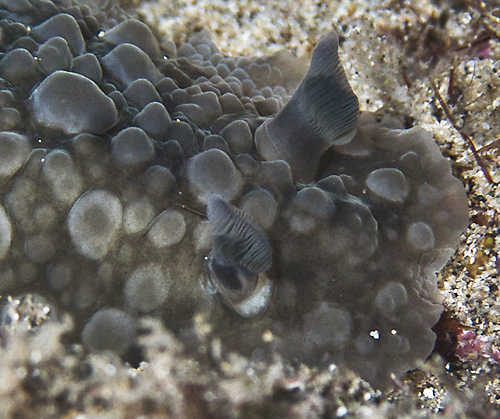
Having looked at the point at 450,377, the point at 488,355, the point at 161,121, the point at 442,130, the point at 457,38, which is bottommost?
the point at 450,377

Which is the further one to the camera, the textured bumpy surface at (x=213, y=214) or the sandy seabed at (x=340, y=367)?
the textured bumpy surface at (x=213, y=214)

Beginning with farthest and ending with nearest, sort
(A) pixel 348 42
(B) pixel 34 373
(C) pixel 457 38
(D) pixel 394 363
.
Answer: (A) pixel 348 42, (C) pixel 457 38, (D) pixel 394 363, (B) pixel 34 373

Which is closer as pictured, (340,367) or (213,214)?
(213,214)

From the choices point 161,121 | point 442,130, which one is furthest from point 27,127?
point 442,130

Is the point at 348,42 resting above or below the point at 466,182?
above

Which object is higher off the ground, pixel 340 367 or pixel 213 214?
pixel 213 214

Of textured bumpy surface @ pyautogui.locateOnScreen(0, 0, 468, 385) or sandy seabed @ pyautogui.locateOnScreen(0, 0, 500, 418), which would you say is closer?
sandy seabed @ pyautogui.locateOnScreen(0, 0, 500, 418)

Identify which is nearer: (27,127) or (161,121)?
(27,127)

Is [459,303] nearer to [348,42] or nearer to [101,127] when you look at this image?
[348,42]
